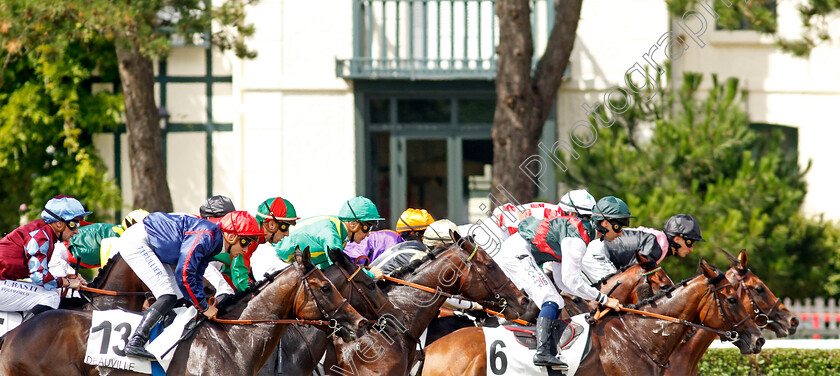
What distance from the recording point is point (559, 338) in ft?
23.5

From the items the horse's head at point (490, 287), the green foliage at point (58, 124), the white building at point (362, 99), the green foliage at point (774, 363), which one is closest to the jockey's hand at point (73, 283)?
the horse's head at point (490, 287)

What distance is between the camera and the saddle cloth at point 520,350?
7.07m

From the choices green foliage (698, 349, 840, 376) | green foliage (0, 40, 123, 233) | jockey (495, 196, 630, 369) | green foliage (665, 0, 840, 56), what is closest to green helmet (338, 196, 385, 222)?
jockey (495, 196, 630, 369)

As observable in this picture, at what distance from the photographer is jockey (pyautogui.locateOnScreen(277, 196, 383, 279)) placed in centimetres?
751

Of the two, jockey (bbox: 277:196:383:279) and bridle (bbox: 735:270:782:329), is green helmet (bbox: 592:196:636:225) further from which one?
jockey (bbox: 277:196:383:279)

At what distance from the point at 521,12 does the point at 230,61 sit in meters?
4.95

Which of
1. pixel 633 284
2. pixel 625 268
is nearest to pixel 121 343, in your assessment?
pixel 633 284

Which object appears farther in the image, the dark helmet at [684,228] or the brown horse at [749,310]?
the dark helmet at [684,228]

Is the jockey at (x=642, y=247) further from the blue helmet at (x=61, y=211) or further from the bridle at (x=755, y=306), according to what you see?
the blue helmet at (x=61, y=211)

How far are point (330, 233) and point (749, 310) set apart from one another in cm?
317

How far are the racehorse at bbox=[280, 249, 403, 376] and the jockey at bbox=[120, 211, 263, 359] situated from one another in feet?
2.01

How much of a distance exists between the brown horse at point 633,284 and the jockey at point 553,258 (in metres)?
0.34

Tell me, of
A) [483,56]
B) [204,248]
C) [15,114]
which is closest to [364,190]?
[483,56]

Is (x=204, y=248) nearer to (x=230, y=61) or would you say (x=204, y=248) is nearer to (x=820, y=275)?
(x=230, y=61)
